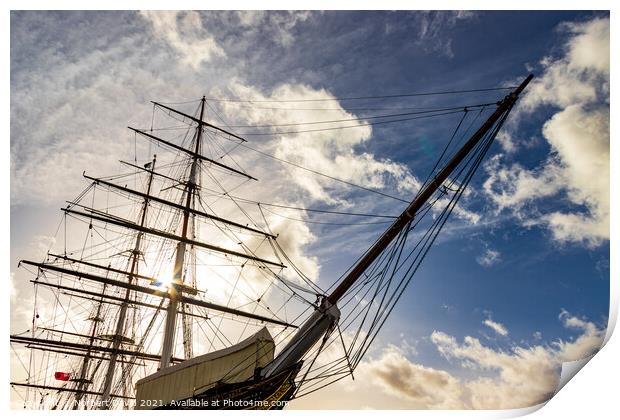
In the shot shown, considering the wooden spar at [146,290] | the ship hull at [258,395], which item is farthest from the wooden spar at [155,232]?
the ship hull at [258,395]

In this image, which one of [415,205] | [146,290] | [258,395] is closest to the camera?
[415,205]

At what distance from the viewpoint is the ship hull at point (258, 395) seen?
449 inches

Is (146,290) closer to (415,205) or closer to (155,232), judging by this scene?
(155,232)

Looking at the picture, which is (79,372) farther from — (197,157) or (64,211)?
(64,211)

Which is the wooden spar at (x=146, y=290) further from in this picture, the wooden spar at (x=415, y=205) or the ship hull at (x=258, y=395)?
the wooden spar at (x=415, y=205)

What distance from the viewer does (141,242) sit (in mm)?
38344

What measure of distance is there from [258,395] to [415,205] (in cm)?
583

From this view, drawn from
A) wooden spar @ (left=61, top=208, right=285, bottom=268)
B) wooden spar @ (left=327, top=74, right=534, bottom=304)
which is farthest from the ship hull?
wooden spar @ (left=61, top=208, right=285, bottom=268)

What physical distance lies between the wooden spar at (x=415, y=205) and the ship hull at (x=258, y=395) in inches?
84.8

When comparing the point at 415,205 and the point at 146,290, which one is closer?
the point at 415,205

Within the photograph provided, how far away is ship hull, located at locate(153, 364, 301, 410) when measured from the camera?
11406mm

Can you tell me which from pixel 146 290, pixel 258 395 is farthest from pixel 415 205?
pixel 146 290

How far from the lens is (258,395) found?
38.3 ft
